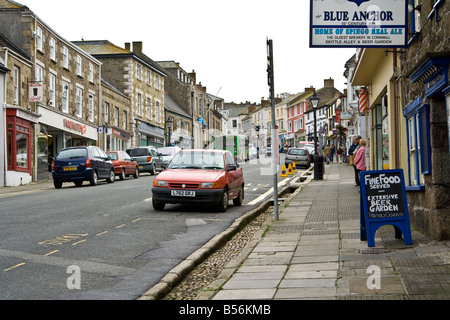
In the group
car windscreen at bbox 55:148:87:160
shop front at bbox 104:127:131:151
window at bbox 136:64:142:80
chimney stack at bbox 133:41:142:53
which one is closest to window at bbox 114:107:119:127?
shop front at bbox 104:127:131:151

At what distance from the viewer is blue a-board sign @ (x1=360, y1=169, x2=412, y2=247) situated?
26.3 feet

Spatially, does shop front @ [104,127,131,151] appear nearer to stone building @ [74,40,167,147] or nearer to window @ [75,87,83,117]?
stone building @ [74,40,167,147]

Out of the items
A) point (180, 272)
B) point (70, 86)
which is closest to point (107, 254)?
point (180, 272)

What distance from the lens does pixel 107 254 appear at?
7.78 metres

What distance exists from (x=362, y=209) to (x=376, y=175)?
2.01 ft

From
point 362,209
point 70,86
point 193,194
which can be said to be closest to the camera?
point 362,209

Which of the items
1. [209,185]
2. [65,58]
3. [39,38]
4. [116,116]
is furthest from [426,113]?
[116,116]

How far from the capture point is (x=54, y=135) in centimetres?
3309

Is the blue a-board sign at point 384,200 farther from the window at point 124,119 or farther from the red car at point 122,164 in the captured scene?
the window at point 124,119

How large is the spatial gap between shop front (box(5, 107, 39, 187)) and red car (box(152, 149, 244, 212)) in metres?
14.5

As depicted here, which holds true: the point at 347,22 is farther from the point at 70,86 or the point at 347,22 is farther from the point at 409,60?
the point at 70,86

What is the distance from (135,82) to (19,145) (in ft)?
74.1

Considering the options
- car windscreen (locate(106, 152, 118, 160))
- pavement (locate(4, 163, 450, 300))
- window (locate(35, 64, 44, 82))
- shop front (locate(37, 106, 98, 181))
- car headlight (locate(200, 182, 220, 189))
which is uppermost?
window (locate(35, 64, 44, 82))

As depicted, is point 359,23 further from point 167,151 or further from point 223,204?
point 167,151
